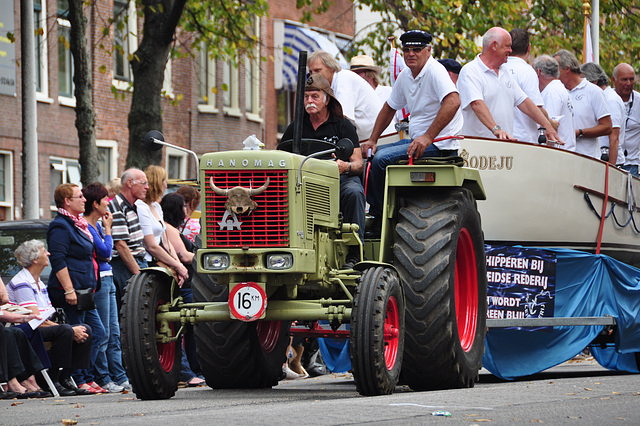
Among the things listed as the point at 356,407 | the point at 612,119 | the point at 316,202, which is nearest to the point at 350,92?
the point at 316,202

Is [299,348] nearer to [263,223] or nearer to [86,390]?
[86,390]

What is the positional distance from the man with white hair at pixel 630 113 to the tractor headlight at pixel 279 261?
7250mm

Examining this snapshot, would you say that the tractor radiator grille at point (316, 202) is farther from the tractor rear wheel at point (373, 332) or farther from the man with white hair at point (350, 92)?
the man with white hair at point (350, 92)

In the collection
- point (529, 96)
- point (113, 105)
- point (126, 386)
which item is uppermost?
point (113, 105)

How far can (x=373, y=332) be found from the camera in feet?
29.8

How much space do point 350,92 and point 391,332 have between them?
273 centimetres

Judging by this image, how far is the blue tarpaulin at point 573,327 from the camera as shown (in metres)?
12.3

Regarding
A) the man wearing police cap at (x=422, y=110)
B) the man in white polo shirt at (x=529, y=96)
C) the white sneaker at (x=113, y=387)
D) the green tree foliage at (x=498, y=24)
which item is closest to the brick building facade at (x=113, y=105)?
the green tree foliage at (x=498, y=24)

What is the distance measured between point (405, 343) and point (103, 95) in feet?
72.8

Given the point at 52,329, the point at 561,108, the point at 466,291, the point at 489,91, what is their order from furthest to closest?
the point at 561,108, the point at 489,91, the point at 52,329, the point at 466,291

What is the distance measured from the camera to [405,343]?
9.96 meters

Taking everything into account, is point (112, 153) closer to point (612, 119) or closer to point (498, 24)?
point (498, 24)

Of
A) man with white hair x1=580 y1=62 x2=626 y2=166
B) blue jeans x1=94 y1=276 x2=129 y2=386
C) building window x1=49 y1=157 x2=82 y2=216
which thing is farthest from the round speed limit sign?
building window x1=49 y1=157 x2=82 y2=216

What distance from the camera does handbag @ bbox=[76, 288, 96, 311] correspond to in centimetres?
1248
